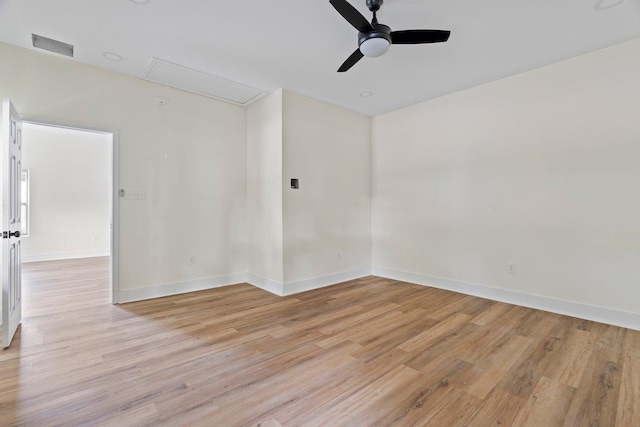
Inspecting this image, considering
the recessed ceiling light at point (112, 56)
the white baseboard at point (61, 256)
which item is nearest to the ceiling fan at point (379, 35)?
the recessed ceiling light at point (112, 56)

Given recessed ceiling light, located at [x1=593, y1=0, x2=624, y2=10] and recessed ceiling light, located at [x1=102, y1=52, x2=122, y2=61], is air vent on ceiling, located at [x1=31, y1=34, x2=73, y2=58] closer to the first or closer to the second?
recessed ceiling light, located at [x1=102, y1=52, x2=122, y2=61]

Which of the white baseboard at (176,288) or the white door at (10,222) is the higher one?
the white door at (10,222)

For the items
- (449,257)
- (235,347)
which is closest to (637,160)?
(449,257)

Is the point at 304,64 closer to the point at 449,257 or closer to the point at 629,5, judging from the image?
the point at 629,5

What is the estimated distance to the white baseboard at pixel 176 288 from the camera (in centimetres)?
355

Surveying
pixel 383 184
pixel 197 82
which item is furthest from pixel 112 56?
pixel 383 184

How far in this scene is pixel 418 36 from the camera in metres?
2.33

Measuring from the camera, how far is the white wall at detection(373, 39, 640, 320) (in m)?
2.88

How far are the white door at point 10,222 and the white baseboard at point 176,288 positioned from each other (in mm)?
928

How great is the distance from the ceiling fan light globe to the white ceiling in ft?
1.04

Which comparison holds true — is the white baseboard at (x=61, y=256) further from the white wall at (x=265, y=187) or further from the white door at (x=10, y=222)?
the white wall at (x=265, y=187)

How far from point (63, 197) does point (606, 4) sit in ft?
31.3

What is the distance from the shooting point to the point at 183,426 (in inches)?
60.6

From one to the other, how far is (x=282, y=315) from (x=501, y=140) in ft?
11.2
